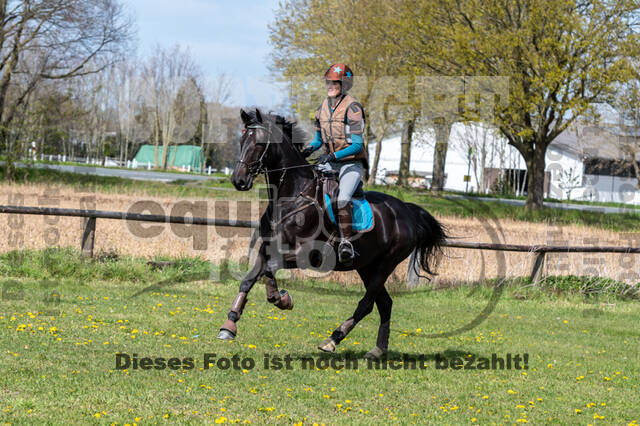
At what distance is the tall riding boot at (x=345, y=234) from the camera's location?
8.06 m

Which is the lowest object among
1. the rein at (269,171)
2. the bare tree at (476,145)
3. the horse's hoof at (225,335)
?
the horse's hoof at (225,335)

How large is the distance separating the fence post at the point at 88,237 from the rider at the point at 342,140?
647cm

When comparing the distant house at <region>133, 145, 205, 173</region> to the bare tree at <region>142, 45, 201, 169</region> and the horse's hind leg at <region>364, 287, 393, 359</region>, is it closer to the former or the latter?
the bare tree at <region>142, 45, 201, 169</region>

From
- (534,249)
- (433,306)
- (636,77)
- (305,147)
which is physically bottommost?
(433,306)

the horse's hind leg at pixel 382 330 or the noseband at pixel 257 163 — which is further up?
the noseband at pixel 257 163

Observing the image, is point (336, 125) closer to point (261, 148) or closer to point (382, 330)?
point (261, 148)

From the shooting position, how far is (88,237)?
13.0 m

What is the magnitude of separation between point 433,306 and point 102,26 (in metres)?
24.9

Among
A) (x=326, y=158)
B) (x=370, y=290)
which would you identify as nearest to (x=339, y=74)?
(x=326, y=158)

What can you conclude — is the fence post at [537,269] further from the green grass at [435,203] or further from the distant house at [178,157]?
the distant house at [178,157]

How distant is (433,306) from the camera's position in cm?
1321

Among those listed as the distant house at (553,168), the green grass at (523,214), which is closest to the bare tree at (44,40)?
the green grass at (523,214)

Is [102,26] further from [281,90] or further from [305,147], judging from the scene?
[305,147]

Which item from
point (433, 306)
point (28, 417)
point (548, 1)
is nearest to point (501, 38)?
point (548, 1)
